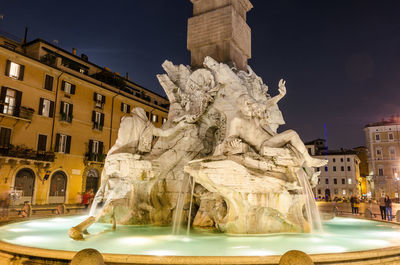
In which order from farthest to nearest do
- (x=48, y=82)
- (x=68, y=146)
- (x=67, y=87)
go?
(x=67, y=87) → (x=68, y=146) → (x=48, y=82)

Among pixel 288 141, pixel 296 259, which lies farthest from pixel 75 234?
pixel 288 141

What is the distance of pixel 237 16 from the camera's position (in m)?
12.3

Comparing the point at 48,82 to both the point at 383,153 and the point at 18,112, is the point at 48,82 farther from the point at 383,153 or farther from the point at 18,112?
the point at 383,153

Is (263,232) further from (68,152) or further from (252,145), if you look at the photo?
(68,152)

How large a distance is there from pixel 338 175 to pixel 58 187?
51174 mm

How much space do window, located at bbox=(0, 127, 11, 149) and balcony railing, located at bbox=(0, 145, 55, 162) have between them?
28cm

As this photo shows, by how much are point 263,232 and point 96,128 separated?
23.3m

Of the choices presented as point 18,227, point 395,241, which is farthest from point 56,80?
point 395,241

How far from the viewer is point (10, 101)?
21922 millimetres

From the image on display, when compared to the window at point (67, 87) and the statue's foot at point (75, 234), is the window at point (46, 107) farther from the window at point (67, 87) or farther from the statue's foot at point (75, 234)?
the statue's foot at point (75, 234)

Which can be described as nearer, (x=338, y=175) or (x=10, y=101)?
(x=10, y=101)

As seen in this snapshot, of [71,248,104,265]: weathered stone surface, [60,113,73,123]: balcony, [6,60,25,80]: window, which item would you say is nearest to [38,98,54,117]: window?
[60,113,73,123]: balcony

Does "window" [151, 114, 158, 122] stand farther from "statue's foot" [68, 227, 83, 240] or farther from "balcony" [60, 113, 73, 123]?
"statue's foot" [68, 227, 83, 240]

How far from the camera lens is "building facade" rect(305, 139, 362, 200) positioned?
59250mm
